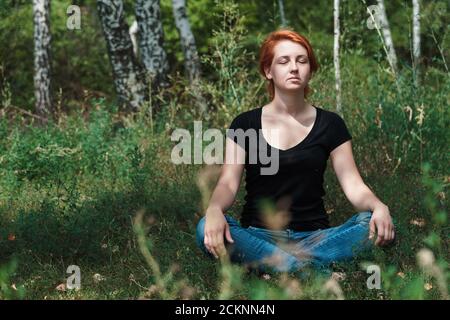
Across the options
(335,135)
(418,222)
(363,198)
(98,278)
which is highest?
(335,135)

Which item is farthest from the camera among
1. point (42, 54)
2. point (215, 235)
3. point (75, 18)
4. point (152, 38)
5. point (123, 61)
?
point (42, 54)

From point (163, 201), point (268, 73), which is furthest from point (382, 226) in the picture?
point (163, 201)

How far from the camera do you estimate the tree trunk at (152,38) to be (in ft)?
27.6

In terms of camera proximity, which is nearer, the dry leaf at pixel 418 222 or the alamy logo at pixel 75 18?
the dry leaf at pixel 418 222

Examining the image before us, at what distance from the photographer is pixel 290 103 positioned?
3.97m

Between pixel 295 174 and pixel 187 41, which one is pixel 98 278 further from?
pixel 187 41

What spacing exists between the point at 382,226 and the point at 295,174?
617 millimetres

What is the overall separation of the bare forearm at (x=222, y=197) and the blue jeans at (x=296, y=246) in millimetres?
120

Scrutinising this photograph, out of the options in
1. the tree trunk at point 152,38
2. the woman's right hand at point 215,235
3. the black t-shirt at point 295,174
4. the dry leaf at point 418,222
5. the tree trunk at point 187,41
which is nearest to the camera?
the woman's right hand at point 215,235

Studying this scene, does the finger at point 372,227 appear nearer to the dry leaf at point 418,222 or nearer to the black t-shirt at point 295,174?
the black t-shirt at point 295,174

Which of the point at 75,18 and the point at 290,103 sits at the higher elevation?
the point at 75,18

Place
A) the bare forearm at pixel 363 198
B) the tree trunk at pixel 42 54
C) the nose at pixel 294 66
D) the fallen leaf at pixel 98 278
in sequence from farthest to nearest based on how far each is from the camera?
the tree trunk at pixel 42 54
the fallen leaf at pixel 98 278
the nose at pixel 294 66
the bare forearm at pixel 363 198

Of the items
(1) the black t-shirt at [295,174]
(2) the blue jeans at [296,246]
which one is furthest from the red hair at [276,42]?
(2) the blue jeans at [296,246]
